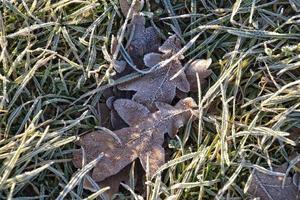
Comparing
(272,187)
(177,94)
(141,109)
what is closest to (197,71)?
(177,94)

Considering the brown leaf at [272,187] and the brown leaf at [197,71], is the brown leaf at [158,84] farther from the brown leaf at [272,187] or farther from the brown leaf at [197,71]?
the brown leaf at [272,187]

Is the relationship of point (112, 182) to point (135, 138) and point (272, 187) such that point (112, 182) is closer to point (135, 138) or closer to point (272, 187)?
point (135, 138)

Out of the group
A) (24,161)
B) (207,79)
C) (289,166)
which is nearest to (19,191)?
(24,161)

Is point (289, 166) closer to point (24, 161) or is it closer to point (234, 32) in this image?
point (234, 32)

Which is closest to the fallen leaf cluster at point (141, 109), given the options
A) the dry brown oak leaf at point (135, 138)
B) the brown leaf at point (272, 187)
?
the dry brown oak leaf at point (135, 138)

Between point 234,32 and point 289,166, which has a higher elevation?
point 234,32

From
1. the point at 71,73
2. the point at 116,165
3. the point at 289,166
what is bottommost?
the point at 289,166

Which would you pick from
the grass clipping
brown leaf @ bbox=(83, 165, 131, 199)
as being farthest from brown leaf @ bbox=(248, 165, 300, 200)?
brown leaf @ bbox=(83, 165, 131, 199)
